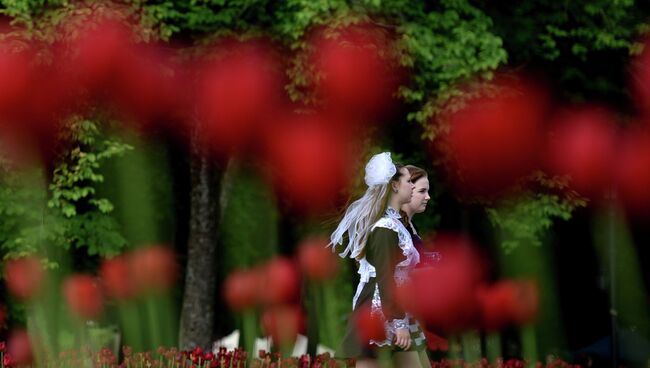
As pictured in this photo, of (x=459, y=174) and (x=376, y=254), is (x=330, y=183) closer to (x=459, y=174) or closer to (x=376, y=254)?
(x=459, y=174)

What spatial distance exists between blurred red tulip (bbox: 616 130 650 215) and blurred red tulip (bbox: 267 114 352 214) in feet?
9.35

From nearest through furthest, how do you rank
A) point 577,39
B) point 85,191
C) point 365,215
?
1. point 365,215
2. point 85,191
3. point 577,39

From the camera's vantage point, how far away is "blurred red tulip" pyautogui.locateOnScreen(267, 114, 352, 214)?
1221 cm

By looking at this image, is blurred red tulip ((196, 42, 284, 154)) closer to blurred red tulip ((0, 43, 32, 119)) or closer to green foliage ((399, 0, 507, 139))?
green foliage ((399, 0, 507, 139))

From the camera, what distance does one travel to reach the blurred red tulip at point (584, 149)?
12.8 meters

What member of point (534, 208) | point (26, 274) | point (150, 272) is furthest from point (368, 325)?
point (534, 208)

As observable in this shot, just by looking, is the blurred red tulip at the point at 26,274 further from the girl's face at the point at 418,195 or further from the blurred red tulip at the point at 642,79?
the blurred red tulip at the point at 642,79

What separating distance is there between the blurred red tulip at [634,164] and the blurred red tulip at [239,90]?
3.54m

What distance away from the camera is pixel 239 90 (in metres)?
12.9

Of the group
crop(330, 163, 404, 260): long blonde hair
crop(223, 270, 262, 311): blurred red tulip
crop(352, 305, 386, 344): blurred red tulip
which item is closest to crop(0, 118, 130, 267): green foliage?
crop(223, 270, 262, 311): blurred red tulip

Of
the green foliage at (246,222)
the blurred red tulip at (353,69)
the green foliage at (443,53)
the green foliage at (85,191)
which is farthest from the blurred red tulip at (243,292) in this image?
the green foliage at (246,222)

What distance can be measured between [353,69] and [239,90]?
116 cm

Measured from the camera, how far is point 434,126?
1287 centimetres

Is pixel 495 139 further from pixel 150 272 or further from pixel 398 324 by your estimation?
pixel 398 324
